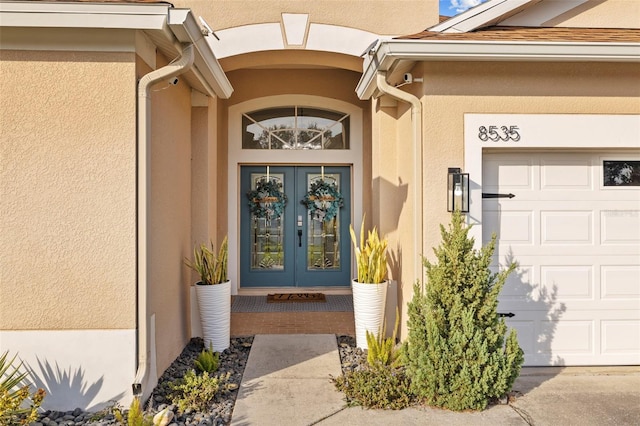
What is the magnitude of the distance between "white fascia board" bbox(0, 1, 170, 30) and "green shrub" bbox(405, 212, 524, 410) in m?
3.13

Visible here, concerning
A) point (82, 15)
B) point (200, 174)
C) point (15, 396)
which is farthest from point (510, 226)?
point (15, 396)

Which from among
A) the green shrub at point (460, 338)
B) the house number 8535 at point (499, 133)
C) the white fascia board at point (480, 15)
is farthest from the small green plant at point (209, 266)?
the white fascia board at point (480, 15)

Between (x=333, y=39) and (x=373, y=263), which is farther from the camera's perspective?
(x=333, y=39)

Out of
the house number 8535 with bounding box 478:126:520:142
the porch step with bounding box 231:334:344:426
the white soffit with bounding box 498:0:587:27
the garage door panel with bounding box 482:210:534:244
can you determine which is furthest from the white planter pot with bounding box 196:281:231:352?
the white soffit with bounding box 498:0:587:27

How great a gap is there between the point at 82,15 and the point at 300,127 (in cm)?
531

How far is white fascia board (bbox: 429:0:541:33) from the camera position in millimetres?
5105

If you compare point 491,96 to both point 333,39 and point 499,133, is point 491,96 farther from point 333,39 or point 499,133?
point 333,39

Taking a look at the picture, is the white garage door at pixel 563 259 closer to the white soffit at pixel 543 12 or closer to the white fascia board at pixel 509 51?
the white fascia board at pixel 509 51

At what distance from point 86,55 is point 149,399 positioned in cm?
304

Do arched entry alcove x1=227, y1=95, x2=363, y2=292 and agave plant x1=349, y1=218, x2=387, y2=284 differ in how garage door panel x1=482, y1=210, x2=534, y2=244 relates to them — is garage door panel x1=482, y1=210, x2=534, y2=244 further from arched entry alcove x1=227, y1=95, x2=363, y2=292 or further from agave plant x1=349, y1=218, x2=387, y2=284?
arched entry alcove x1=227, y1=95, x2=363, y2=292

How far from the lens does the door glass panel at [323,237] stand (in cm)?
873

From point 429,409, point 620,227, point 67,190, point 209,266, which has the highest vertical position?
point 67,190

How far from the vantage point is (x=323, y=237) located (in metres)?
8.77

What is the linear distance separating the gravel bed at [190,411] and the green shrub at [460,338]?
1072mm
